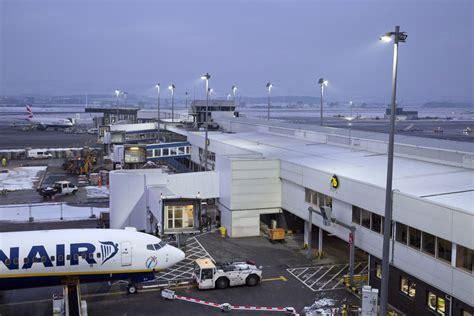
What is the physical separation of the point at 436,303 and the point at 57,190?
165ft

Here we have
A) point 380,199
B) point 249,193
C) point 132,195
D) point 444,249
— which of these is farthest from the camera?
point 132,195

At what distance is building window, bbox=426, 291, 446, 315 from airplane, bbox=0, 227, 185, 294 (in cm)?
1473

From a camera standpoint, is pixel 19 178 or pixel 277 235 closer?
pixel 277 235

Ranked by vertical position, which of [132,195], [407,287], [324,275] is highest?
[132,195]

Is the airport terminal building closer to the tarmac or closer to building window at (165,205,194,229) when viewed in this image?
the tarmac

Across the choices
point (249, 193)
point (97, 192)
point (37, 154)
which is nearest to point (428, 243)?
point (249, 193)

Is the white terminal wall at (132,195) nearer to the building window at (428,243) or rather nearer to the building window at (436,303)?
the building window at (428,243)

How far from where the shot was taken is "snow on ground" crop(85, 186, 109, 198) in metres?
63.0

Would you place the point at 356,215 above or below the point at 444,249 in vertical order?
below

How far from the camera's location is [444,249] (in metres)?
24.9

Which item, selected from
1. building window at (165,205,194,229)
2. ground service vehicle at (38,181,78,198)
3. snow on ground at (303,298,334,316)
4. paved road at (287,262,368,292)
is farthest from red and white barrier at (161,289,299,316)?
ground service vehicle at (38,181,78,198)

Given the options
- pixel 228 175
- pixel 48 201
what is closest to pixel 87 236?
pixel 228 175

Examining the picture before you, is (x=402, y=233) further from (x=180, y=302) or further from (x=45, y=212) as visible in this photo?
(x=45, y=212)

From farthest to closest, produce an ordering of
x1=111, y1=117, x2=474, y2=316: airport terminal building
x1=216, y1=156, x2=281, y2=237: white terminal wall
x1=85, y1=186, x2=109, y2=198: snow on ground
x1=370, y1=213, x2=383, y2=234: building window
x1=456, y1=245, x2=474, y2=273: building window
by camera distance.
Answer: x1=85, y1=186, x2=109, y2=198: snow on ground
x1=216, y1=156, x2=281, y2=237: white terminal wall
x1=370, y1=213, x2=383, y2=234: building window
x1=111, y1=117, x2=474, y2=316: airport terminal building
x1=456, y1=245, x2=474, y2=273: building window
